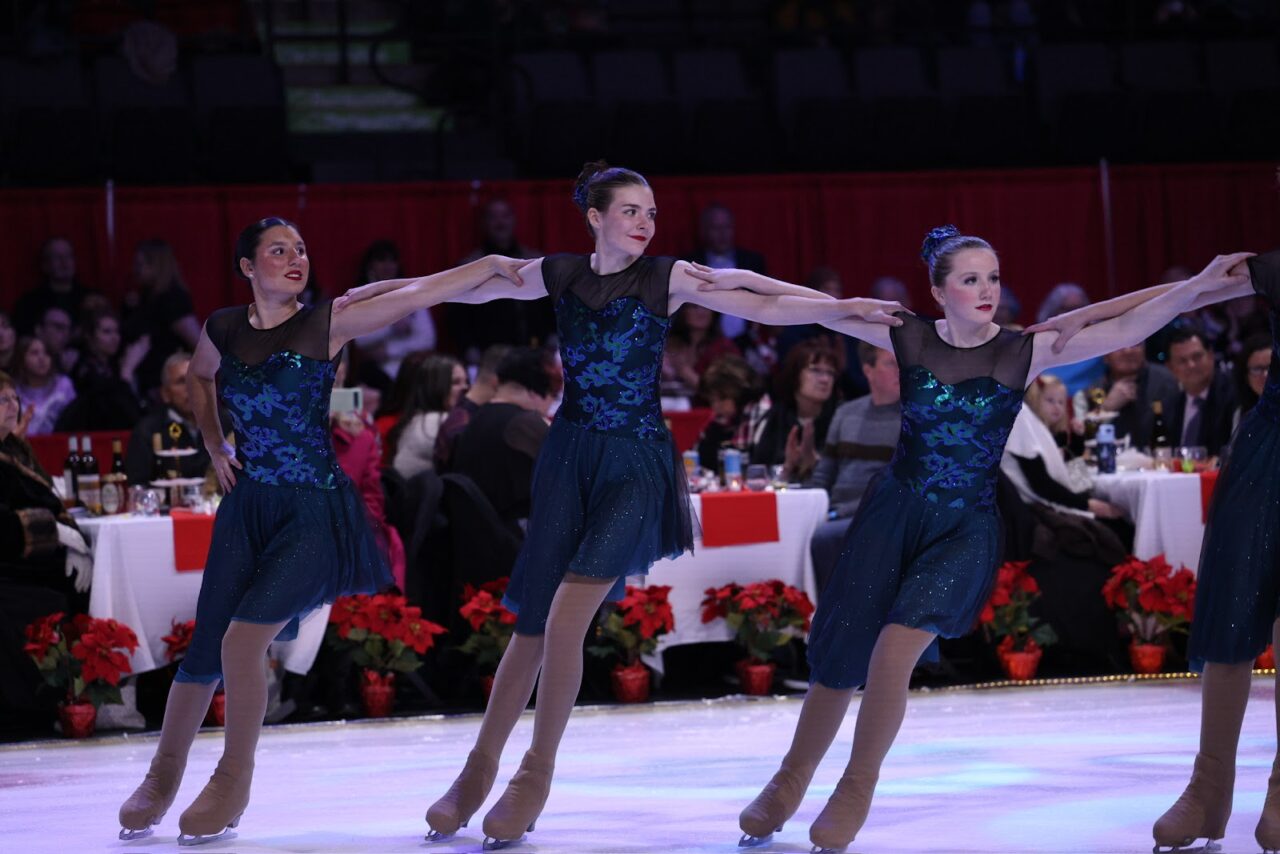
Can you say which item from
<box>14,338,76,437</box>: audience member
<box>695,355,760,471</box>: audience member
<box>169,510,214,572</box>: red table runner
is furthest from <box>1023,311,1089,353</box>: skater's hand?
<box>14,338,76,437</box>: audience member

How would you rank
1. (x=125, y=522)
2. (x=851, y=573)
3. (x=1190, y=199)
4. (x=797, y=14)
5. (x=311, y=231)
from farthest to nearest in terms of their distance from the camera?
(x=797, y=14)
(x=1190, y=199)
(x=311, y=231)
(x=125, y=522)
(x=851, y=573)

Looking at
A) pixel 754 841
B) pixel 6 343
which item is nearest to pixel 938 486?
pixel 754 841

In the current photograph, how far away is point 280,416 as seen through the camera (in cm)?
423

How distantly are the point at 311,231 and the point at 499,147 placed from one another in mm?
1697

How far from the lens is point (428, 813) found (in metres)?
4.09

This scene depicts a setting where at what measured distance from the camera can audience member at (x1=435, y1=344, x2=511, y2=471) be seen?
7.13m

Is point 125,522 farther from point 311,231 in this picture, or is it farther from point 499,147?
point 499,147

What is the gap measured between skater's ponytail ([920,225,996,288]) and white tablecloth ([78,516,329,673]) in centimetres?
287

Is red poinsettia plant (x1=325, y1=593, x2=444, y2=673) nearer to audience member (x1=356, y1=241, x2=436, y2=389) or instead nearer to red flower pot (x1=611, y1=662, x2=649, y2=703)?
red flower pot (x1=611, y1=662, x2=649, y2=703)

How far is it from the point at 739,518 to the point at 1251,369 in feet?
6.87

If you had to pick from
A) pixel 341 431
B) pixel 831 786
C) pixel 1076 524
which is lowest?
pixel 831 786

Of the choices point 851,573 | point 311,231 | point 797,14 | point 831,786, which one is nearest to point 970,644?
point 831,786

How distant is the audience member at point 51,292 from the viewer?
31.7 ft

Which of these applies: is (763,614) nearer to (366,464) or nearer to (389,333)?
(366,464)
